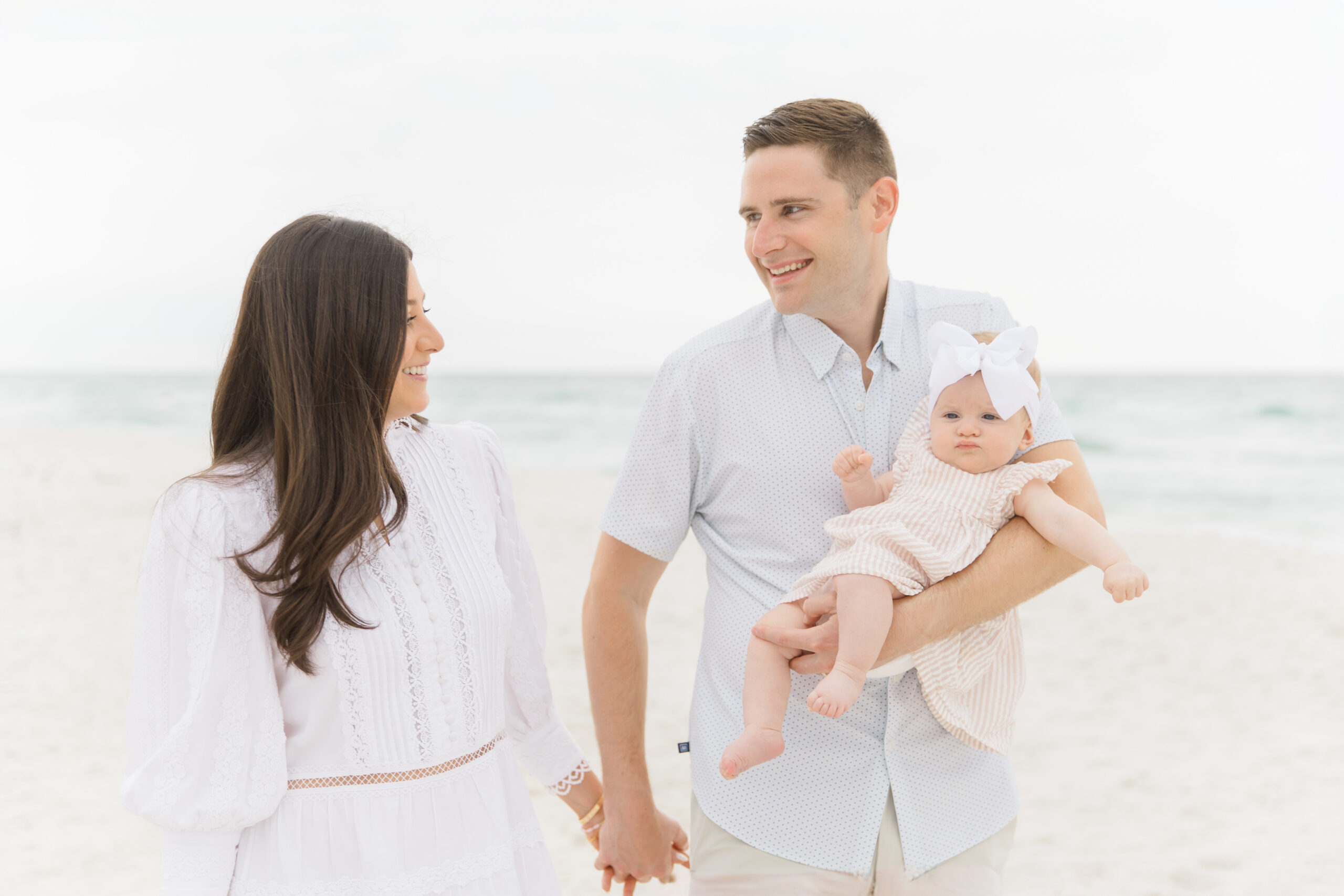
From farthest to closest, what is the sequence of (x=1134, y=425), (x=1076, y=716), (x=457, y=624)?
(x=1134, y=425) < (x=1076, y=716) < (x=457, y=624)

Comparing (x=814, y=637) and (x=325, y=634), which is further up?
(x=325, y=634)

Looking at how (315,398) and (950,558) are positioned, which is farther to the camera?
(950,558)

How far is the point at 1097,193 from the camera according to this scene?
27.9 meters

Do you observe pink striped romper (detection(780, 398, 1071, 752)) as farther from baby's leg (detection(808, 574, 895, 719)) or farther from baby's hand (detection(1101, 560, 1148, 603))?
baby's hand (detection(1101, 560, 1148, 603))

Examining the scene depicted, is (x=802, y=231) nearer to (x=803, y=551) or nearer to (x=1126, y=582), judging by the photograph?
(x=803, y=551)

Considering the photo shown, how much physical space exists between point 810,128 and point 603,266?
30.1 meters

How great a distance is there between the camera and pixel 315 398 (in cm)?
177

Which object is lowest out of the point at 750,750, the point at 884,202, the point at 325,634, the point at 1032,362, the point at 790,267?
the point at 750,750

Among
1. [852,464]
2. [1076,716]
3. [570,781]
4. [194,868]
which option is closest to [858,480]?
[852,464]

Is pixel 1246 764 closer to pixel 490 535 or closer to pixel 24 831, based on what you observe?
pixel 490 535

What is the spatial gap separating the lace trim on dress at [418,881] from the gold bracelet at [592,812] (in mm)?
423

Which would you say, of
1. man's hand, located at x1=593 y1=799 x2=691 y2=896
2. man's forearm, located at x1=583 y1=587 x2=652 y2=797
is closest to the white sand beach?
man's hand, located at x1=593 y1=799 x2=691 y2=896

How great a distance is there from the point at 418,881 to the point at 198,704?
0.50m

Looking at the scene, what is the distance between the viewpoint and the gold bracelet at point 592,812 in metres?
2.35
